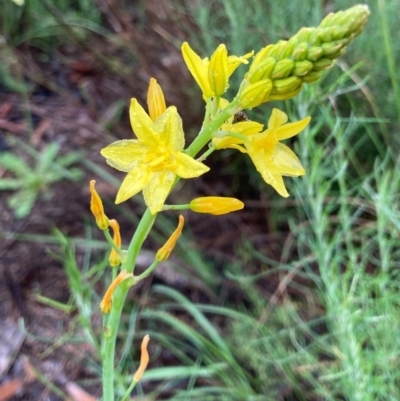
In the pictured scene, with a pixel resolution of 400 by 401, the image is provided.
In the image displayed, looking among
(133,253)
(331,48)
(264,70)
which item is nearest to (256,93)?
(264,70)

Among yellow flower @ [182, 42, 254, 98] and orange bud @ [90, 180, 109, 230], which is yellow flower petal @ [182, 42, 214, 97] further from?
orange bud @ [90, 180, 109, 230]

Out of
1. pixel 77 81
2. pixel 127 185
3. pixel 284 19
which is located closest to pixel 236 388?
pixel 127 185

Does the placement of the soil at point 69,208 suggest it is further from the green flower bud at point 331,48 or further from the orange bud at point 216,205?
the green flower bud at point 331,48

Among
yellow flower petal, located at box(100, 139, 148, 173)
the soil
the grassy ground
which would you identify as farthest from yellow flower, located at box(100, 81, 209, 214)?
the soil

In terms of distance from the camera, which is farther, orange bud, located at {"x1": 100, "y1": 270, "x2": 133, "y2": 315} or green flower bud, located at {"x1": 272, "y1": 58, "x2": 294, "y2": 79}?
orange bud, located at {"x1": 100, "y1": 270, "x2": 133, "y2": 315}

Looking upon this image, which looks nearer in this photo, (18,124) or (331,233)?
(331,233)

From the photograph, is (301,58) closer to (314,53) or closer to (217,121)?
(314,53)

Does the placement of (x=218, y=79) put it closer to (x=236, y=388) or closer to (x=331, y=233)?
(x=236, y=388)
